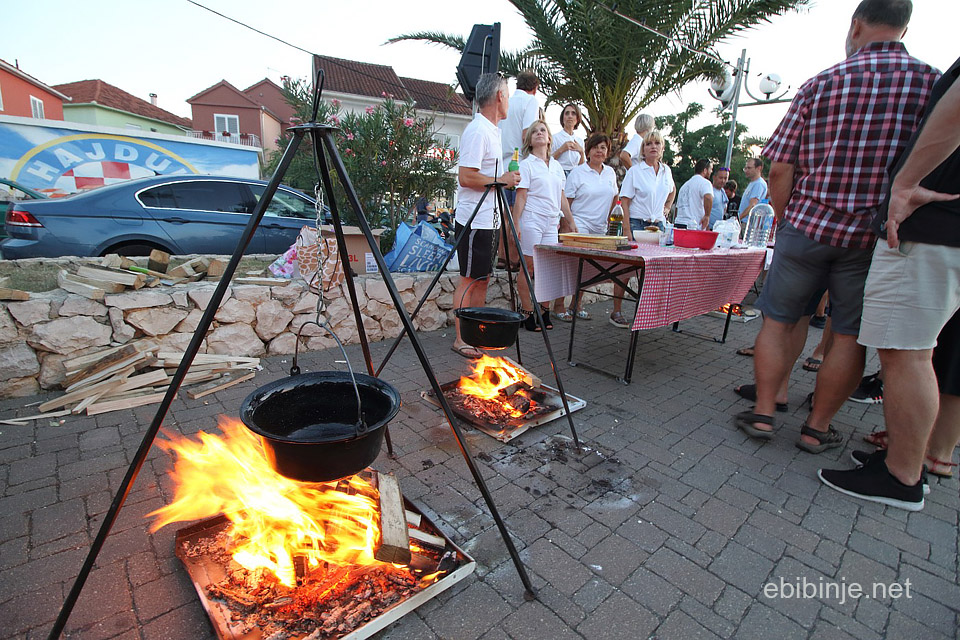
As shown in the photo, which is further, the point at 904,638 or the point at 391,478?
the point at 391,478

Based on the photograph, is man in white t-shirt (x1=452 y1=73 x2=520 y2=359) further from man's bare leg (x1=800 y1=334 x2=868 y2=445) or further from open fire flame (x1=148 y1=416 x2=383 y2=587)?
man's bare leg (x1=800 y1=334 x2=868 y2=445)

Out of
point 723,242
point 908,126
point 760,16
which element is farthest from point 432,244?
point 760,16

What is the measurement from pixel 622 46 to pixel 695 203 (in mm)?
3938

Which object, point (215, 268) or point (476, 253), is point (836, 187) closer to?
point (476, 253)

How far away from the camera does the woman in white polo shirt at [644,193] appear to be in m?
5.49

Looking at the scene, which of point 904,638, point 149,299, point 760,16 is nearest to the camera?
point 904,638

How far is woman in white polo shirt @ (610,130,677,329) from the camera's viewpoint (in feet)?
18.0

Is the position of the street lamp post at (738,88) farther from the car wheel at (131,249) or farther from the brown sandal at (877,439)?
the car wheel at (131,249)

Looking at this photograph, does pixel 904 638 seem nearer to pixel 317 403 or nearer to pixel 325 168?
pixel 317 403

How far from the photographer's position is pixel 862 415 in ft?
11.2

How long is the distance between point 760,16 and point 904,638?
990 cm

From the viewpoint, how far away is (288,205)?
624 cm

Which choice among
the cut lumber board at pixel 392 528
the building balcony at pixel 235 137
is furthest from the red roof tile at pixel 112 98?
the cut lumber board at pixel 392 528

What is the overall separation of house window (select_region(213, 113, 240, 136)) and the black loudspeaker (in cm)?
2904
